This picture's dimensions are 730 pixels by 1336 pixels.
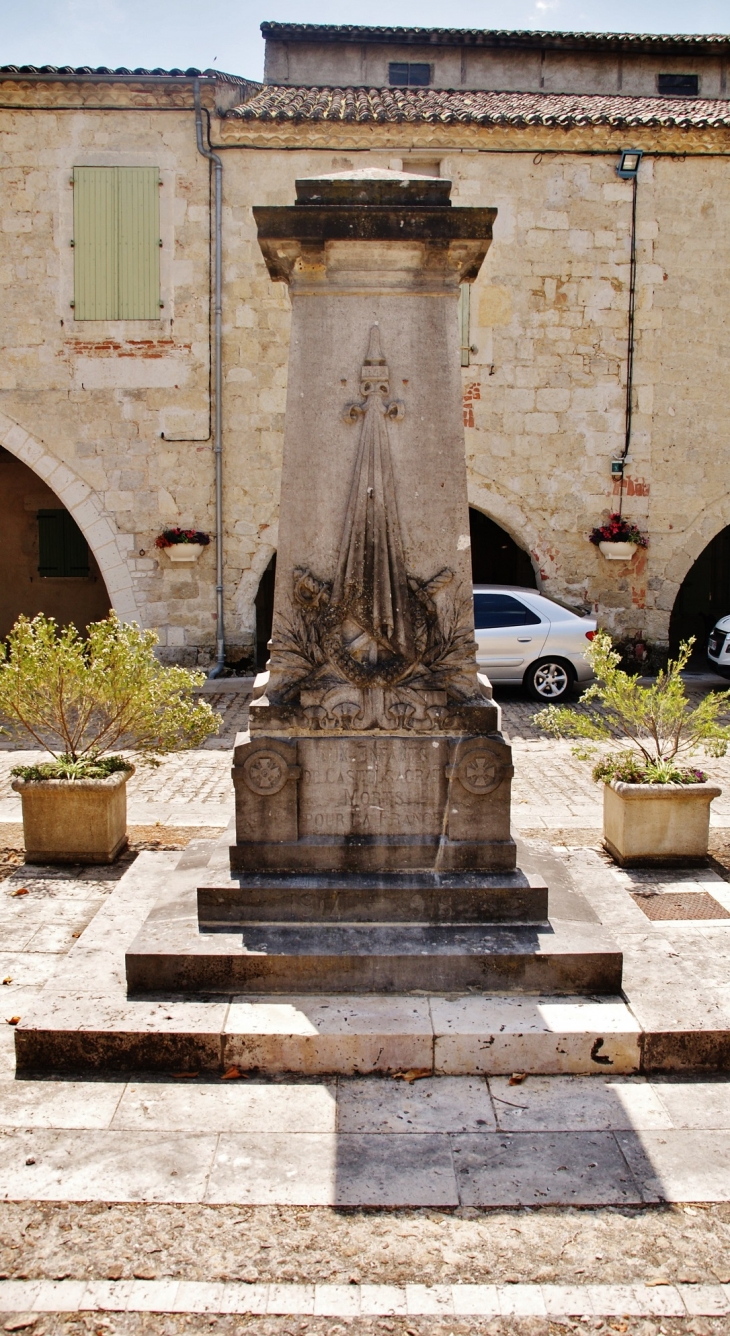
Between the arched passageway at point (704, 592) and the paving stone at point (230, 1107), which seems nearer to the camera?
the paving stone at point (230, 1107)

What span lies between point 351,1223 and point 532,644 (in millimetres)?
8855

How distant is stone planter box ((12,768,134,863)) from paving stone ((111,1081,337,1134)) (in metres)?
2.31

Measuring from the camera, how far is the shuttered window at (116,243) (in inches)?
476

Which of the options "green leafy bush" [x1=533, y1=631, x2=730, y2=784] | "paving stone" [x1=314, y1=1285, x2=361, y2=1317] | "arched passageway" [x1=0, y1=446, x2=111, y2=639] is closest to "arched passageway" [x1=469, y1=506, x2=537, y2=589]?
"arched passageway" [x1=0, y1=446, x2=111, y2=639]

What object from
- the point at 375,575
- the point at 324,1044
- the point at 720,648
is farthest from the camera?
the point at 720,648

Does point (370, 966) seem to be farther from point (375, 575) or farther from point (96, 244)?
point (96, 244)

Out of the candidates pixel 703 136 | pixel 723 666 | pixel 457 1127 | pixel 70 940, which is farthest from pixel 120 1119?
pixel 703 136

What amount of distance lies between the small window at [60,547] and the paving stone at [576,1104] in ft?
43.9

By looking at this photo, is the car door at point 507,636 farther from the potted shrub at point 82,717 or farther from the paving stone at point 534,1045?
the paving stone at point 534,1045

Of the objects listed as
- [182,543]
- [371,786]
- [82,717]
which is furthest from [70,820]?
[182,543]

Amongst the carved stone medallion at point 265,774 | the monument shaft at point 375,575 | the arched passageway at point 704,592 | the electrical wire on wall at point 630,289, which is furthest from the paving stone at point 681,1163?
→ the arched passageway at point 704,592

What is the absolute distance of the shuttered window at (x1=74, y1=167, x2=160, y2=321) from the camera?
1209 cm

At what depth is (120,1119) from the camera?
3.06 metres

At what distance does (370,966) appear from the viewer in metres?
3.59
